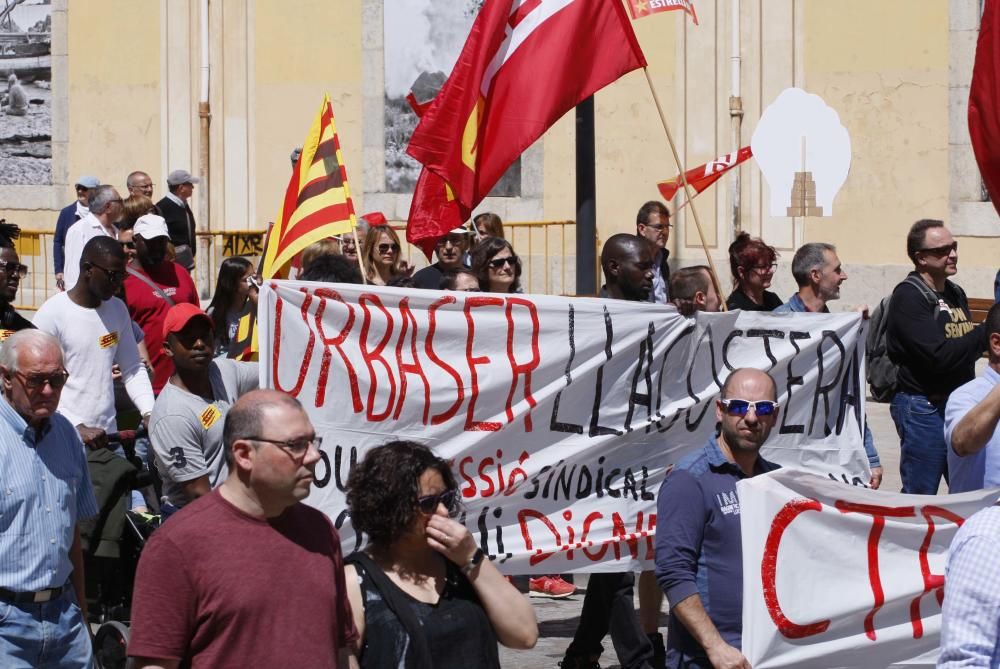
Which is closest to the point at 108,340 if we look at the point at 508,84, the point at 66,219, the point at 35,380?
the point at 508,84

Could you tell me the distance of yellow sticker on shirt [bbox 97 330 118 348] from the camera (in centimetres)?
761

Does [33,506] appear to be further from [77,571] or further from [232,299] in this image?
[232,299]

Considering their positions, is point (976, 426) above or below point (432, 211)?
below

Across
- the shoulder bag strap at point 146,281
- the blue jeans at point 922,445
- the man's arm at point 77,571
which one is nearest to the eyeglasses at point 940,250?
the blue jeans at point 922,445

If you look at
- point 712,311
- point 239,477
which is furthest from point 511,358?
point 239,477

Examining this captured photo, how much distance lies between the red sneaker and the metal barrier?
8506 mm

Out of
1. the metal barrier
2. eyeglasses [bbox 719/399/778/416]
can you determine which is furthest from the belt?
the metal barrier

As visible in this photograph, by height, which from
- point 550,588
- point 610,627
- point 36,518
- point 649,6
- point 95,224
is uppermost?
point 649,6

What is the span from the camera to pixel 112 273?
7.70m

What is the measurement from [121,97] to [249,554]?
1797 centimetres

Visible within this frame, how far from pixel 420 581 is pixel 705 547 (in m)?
1.38

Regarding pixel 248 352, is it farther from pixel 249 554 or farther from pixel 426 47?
pixel 426 47

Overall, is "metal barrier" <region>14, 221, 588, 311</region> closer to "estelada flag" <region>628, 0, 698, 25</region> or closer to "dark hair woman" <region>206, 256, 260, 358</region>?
"dark hair woman" <region>206, 256, 260, 358</region>

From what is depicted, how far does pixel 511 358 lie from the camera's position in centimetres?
725
